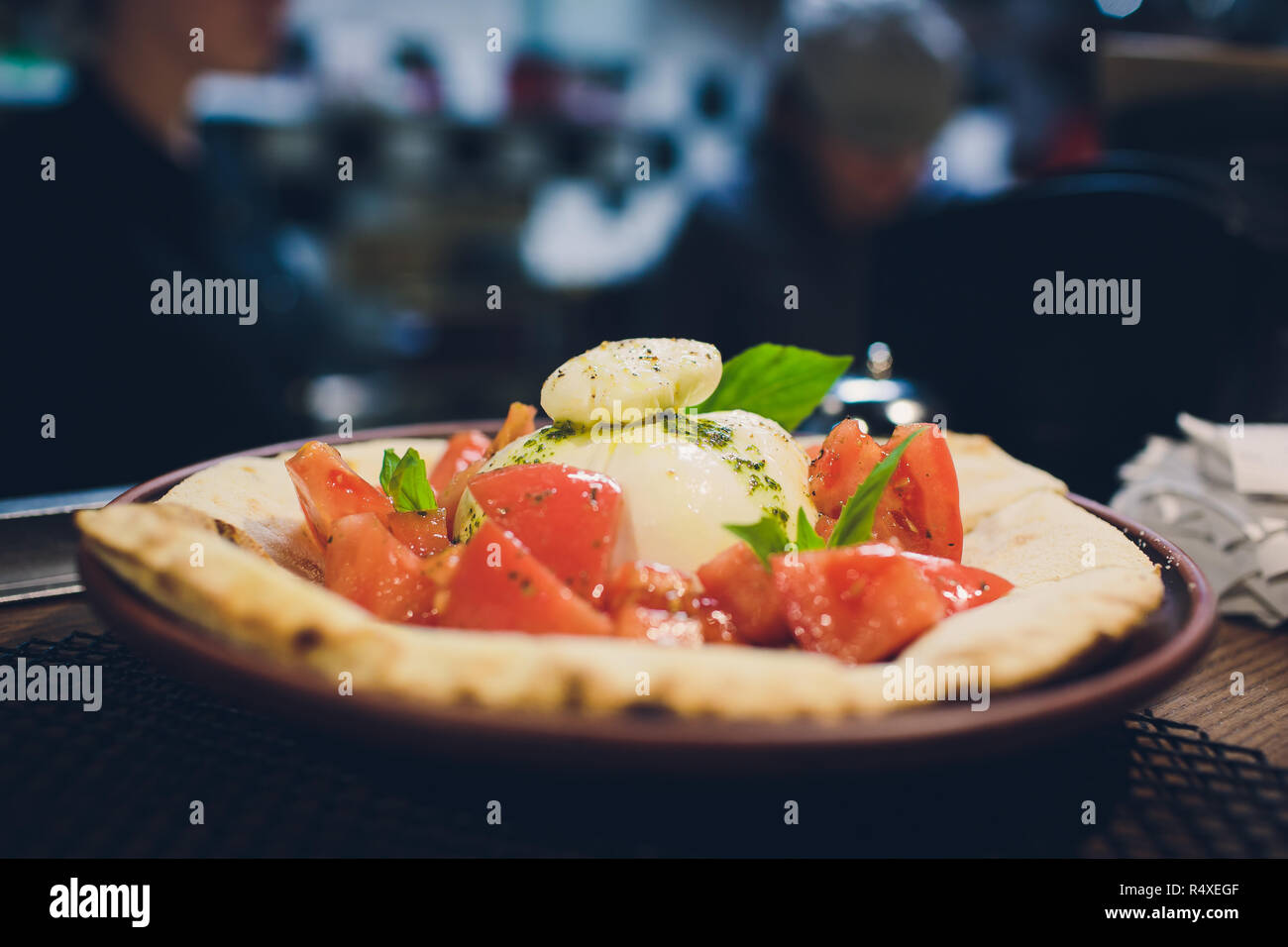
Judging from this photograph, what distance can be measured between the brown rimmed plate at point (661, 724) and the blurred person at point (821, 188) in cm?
335

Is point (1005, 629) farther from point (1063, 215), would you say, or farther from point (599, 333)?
point (599, 333)

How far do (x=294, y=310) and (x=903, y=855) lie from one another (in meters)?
5.85

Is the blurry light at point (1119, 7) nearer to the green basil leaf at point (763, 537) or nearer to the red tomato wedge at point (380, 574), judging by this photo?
the green basil leaf at point (763, 537)

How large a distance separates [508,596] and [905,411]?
1.32m

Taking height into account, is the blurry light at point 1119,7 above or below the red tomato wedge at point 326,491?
above

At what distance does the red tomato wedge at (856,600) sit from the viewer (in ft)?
3.40

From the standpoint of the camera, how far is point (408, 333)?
6.40m

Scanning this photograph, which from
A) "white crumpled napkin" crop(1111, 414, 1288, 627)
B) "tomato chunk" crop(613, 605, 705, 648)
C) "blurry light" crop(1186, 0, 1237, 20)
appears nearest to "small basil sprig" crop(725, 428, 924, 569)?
"tomato chunk" crop(613, 605, 705, 648)

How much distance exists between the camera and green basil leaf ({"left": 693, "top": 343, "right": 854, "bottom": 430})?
1672 millimetres

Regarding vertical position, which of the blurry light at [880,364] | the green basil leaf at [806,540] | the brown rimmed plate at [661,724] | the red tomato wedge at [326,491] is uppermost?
the blurry light at [880,364]

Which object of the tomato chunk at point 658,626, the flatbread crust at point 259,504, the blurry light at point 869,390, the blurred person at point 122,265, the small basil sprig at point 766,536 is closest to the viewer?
the tomato chunk at point 658,626

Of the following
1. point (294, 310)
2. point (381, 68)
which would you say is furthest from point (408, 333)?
point (381, 68)

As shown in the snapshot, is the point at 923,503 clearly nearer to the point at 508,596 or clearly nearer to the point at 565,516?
the point at 565,516

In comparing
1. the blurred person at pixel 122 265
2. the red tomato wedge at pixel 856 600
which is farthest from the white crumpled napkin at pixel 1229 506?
the blurred person at pixel 122 265
